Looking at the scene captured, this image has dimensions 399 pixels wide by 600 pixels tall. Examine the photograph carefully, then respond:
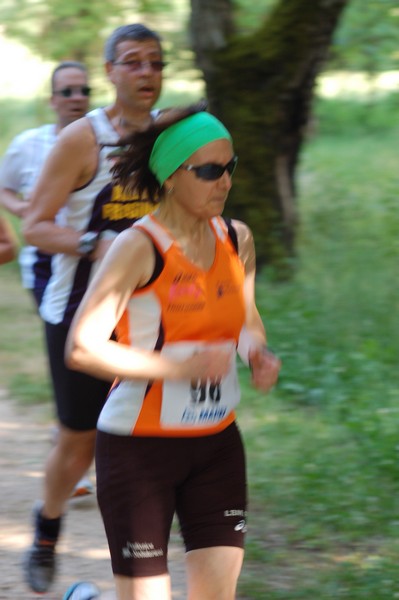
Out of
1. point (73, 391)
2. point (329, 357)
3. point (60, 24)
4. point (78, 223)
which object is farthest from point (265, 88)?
point (73, 391)

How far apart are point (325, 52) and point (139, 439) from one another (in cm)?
682

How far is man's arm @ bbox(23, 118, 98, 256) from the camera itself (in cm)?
391

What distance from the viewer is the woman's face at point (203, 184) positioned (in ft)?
9.66

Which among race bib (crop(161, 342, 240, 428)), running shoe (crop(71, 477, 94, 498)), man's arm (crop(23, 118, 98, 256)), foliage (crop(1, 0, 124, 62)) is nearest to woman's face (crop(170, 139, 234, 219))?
race bib (crop(161, 342, 240, 428))

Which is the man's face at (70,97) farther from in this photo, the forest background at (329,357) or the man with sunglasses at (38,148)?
the forest background at (329,357)

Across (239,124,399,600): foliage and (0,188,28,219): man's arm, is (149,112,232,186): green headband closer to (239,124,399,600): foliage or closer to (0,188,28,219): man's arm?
(239,124,399,600): foliage

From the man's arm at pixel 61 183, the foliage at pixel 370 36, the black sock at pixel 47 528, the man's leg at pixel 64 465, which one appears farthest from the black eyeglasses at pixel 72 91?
the foliage at pixel 370 36

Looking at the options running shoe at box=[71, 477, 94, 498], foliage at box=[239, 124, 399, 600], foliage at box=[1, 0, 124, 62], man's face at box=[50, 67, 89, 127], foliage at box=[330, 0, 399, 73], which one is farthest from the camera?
foliage at box=[1, 0, 124, 62]

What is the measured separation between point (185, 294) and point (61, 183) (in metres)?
1.25

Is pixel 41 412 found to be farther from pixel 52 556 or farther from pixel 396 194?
pixel 396 194

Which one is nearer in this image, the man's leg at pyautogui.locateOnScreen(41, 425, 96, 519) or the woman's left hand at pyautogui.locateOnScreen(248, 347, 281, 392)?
the woman's left hand at pyautogui.locateOnScreen(248, 347, 281, 392)

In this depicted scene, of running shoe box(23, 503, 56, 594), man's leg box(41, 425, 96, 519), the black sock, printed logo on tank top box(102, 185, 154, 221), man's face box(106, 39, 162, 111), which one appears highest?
man's face box(106, 39, 162, 111)

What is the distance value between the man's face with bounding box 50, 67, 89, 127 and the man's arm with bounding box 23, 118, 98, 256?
1.94 metres

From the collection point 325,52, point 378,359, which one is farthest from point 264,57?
point 378,359
